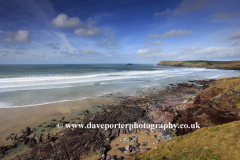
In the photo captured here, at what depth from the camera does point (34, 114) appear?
11062 mm

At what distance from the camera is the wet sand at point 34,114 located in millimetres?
8870

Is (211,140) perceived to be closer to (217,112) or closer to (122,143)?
(217,112)

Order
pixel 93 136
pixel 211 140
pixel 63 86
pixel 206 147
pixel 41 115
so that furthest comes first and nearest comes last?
pixel 63 86
pixel 41 115
pixel 93 136
pixel 211 140
pixel 206 147

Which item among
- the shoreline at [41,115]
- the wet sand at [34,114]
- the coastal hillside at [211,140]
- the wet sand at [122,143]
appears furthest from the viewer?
the wet sand at [34,114]

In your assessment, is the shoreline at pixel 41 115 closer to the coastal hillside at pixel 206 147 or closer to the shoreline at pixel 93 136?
the shoreline at pixel 93 136

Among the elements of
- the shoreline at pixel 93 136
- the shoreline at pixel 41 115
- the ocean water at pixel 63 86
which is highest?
the ocean water at pixel 63 86

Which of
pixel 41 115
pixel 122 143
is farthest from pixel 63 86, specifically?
pixel 122 143

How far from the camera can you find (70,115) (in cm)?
1102

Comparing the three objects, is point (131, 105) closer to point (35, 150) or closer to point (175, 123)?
point (175, 123)

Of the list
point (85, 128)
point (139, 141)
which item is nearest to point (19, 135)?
point (85, 128)

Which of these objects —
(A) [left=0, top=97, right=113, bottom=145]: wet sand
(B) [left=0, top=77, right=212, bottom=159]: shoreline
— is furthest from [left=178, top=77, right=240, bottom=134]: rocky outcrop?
(A) [left=0, top=97, right=113, bottom=145]: wet sand

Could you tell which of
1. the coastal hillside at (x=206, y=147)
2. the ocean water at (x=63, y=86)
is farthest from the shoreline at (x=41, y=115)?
the coastal hillside at (x=206, y=147)

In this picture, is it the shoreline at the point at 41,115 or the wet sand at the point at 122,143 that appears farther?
the shoreline at the point at 41,115

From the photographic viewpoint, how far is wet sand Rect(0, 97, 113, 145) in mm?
8870
